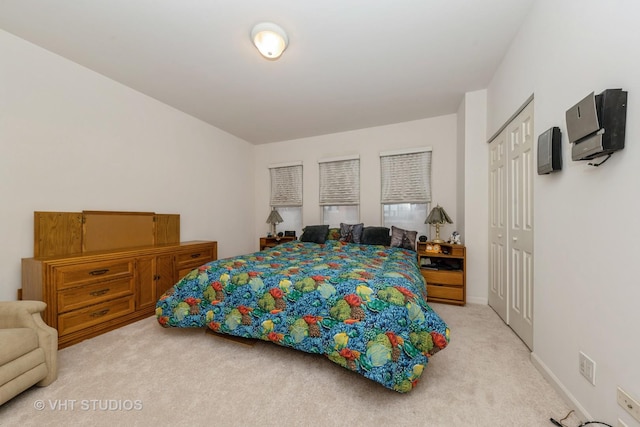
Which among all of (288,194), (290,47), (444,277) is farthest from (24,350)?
(288,194)

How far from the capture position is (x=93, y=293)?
7.70 feet

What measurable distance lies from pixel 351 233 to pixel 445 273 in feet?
4.60

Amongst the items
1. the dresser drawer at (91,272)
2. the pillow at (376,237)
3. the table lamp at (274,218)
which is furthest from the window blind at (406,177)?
the dresser drawer at (91,272)

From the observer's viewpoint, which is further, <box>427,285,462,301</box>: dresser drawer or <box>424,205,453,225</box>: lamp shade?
<box>424,205,453,225</box>: lamp shade

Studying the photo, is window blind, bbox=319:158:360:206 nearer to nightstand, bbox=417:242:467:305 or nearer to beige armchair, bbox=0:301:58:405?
nightstand, bbox=417:242:467:305

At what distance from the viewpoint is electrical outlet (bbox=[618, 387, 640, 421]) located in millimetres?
1027

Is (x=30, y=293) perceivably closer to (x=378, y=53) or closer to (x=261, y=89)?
(x=261, y=89)

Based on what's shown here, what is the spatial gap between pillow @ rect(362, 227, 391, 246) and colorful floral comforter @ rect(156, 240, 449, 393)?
999 mm

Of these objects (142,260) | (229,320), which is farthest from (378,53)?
(142,260)

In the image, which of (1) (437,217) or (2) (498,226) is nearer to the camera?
(2) (498,226)

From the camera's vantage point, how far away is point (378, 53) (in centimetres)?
240

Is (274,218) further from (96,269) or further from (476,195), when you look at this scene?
(476,195)

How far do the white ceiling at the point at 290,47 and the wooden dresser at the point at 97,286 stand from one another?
1.93 m

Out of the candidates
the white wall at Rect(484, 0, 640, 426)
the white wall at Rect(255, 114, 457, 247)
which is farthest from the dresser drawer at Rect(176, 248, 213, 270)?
the white wall at Rect(484, 0, 640, 426)
